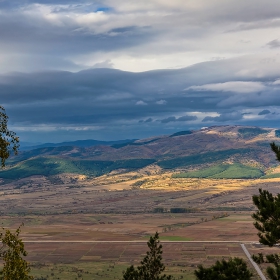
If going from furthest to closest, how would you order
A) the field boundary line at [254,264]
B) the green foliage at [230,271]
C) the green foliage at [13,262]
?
the field boundary line at [254,264], the green foliage at [230,271], the green foliage at [13,262]

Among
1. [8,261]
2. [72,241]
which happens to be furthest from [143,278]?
[72,241]

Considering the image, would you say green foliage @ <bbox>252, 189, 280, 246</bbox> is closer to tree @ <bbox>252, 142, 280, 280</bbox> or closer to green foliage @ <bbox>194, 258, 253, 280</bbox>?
tree @ <bbox>252, 142, 280, 280</bbox>

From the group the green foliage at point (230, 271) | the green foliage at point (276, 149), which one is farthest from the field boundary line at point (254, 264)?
the green foliage at point (230, 271)

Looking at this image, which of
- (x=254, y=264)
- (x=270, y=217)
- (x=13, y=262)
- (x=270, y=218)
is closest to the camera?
(x=13, y=262)

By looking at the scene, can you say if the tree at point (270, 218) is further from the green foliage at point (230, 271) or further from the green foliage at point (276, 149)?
the green foliage at point (276, 149)

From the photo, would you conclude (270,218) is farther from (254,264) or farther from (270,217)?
(254,264)

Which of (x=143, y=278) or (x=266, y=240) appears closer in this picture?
(x=266, y=240)

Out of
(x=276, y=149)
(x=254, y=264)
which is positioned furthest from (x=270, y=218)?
(x=254, y=264)

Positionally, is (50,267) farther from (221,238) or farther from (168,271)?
(221,238)

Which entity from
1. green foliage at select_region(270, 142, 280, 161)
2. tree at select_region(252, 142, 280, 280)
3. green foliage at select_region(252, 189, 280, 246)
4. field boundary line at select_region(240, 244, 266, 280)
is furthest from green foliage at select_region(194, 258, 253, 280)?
field boundary line at select_region(240, 244, 266, 280)

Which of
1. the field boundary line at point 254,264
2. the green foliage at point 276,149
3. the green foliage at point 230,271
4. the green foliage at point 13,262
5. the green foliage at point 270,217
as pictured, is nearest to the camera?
the green foliage at point 13,262

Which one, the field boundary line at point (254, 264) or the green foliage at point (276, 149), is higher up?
the green foliage at point (276, 149)

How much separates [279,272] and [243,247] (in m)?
135

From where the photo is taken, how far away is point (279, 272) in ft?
149
